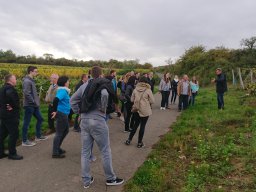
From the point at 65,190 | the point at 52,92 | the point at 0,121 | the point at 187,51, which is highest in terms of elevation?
the point at 187,51

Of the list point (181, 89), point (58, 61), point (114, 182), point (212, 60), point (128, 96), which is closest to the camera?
point (114, 182)

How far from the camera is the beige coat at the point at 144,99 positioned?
26.5 ft

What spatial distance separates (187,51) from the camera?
45.0 metres

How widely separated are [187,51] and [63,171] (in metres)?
40.6

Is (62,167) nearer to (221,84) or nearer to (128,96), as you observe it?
(128,96)

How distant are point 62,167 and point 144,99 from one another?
109 inches

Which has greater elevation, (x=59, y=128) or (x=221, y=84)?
(x=221, y=84)

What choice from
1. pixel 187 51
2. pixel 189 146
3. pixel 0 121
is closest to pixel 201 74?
pixel 187 51

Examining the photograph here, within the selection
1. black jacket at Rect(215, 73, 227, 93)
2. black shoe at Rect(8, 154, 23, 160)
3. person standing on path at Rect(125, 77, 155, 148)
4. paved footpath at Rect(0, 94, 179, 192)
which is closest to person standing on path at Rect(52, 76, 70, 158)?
paved footpath at Rect(0, 94, 179, 192)

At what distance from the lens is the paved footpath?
5.59 metres

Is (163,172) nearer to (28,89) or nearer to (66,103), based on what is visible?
(66,103)

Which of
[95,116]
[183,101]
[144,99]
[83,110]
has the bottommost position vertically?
[183,101]

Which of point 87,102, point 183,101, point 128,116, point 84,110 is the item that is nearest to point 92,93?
point 87,102

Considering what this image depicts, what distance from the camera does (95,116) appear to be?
17.8 ft
